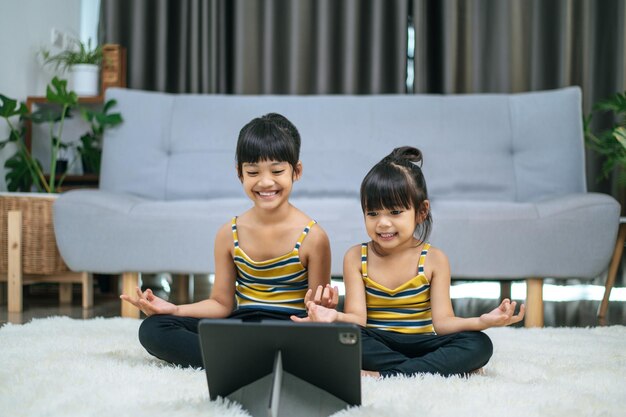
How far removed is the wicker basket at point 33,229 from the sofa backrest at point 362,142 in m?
0.31

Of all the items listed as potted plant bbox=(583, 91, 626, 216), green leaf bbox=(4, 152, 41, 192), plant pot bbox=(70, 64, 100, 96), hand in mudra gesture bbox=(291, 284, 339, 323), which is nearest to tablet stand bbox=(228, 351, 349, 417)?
hand in mudra gesture bbox=(291, 284, 339, 323)

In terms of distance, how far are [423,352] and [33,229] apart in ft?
5.92

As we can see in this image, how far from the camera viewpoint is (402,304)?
155 centimetres

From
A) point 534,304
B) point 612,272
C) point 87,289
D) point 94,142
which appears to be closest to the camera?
point 534,304

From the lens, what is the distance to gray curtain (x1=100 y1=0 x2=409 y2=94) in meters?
3.62

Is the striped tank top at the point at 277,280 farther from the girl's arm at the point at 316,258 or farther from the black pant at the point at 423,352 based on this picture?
the black pant at the point at 423,352

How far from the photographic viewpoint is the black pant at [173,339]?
4.89 ft

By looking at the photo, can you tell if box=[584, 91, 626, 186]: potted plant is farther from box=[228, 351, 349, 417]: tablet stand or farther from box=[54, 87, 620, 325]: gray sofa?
box=[228, 351, 349, 417]: tablet stand

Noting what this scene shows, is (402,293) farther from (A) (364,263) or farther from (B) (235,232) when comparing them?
(B) (235,232)

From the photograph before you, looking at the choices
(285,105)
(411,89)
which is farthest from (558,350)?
(411,89)

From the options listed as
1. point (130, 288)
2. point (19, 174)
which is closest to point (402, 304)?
point (130, 288)

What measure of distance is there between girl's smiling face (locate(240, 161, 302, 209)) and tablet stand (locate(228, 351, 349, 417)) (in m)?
0.50

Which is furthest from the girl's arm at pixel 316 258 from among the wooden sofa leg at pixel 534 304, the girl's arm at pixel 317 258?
the wooden sofa leg at pixel 534 304

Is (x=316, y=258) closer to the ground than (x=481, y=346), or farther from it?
farther from it
